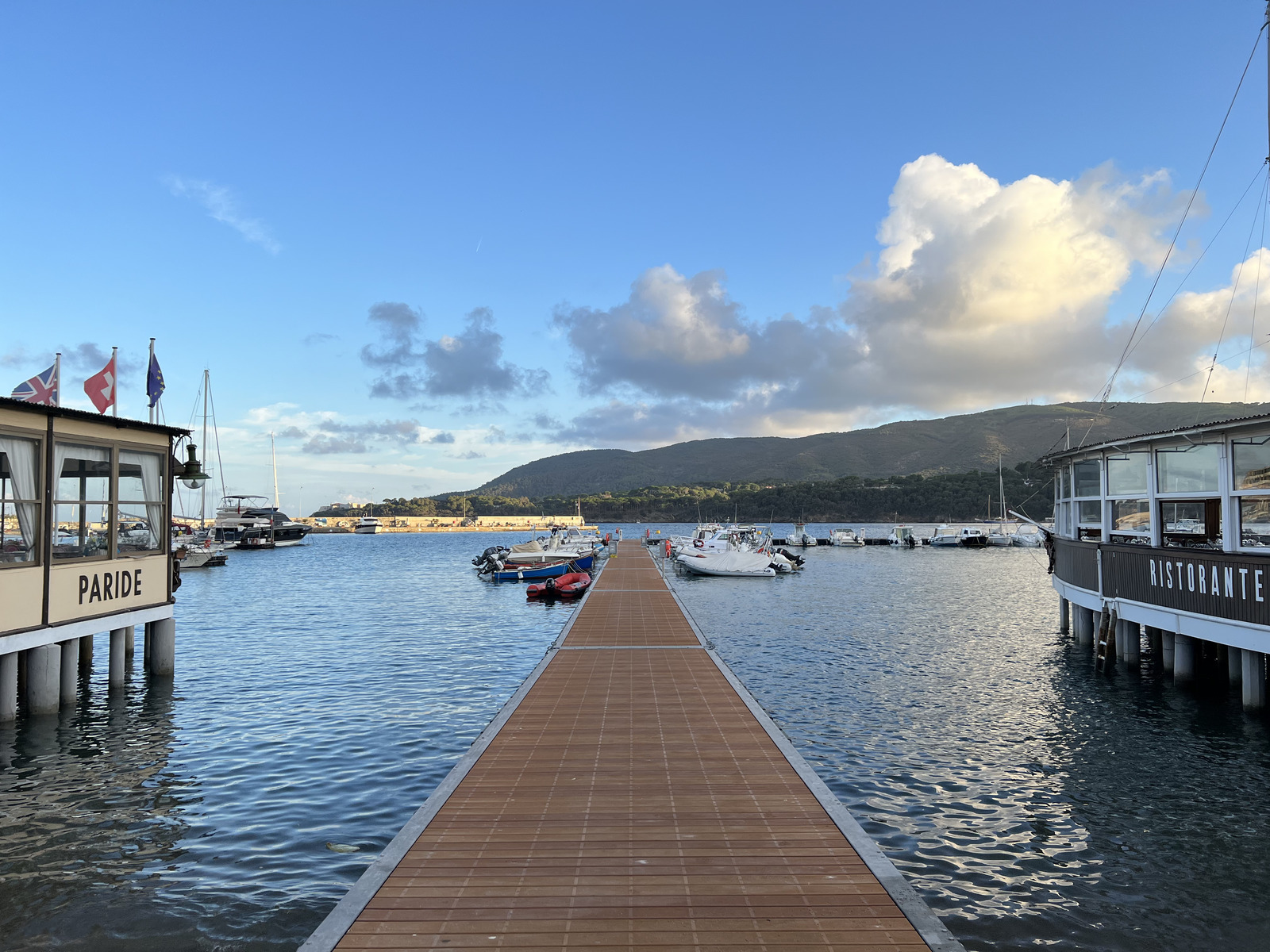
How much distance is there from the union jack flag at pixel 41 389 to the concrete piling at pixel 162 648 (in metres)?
5.34

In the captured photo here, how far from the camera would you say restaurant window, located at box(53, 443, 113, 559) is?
1368cm

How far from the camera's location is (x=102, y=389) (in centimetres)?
1625

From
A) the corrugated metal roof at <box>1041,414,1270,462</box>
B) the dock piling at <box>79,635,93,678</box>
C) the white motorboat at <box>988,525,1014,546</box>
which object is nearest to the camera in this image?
the corrugated metal roof at <box>1041,414,1270,462</box>

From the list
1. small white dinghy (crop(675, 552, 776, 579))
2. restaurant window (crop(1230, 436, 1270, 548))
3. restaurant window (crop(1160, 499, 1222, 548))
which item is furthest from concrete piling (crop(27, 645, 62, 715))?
small white dinghy (crop(675, 552, 776, 579))

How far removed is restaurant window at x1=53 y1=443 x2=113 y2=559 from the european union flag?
178 inches

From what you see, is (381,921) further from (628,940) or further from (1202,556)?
(1202,556)

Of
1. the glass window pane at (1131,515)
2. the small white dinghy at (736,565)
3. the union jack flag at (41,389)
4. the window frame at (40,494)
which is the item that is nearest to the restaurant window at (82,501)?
the window frame at (40,494)

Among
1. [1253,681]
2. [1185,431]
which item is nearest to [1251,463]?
[1185,431]

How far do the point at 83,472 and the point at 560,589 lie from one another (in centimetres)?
2438

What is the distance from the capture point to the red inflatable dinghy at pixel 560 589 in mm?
37125

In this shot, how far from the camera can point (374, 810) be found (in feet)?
33.1

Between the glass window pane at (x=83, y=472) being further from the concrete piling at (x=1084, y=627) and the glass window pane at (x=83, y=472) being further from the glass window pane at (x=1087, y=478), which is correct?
the concrete piling at (x=1084, y=627)

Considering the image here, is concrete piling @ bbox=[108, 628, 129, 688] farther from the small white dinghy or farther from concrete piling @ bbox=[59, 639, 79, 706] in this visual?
the small white dinghy

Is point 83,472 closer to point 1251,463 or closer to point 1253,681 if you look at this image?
point 1251,463
